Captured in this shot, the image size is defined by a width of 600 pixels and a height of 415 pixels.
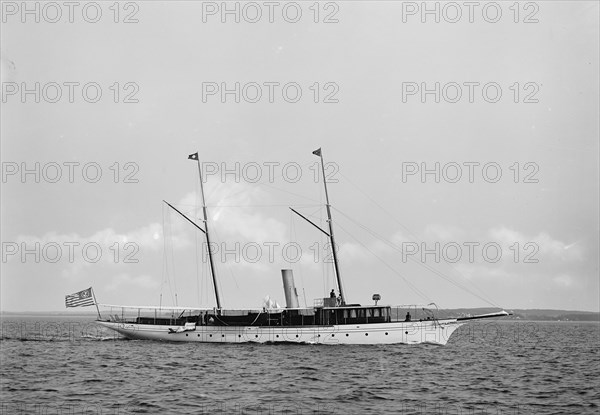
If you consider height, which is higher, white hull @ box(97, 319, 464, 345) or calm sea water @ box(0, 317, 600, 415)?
white hull @ box(97, 319, 464, 345)

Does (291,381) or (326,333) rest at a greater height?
(326,333)

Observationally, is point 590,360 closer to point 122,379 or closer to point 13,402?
point 122,379

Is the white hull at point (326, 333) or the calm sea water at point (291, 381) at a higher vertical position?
the white hull at point (326, 333)

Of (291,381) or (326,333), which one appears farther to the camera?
(326,333)

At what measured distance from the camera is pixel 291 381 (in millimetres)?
36531

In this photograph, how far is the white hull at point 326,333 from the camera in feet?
182

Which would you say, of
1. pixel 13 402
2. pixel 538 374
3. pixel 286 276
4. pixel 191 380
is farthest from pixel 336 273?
pixel 13 402

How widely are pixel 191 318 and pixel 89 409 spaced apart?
34.9 metres

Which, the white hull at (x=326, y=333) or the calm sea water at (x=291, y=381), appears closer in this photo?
the calm sea water at (x=291, y=381)

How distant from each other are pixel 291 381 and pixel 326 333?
20.1 metres

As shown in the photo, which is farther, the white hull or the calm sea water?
the white hull

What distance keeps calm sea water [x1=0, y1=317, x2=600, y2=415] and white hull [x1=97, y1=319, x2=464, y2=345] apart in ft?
3.79

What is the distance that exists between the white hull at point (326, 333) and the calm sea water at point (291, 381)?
1.16m

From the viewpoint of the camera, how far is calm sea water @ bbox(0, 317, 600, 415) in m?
29.6
